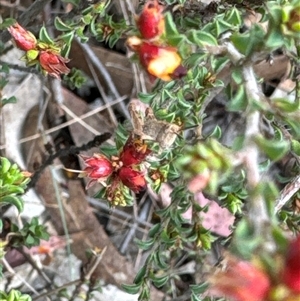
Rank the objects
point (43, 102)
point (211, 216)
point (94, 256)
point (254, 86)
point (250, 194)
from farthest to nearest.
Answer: point (43, 102) → point (211, 216) → point (94, 256) → point (254, 86) → point (250, 194)

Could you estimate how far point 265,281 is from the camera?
1.78 ft

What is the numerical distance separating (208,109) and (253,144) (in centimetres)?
123

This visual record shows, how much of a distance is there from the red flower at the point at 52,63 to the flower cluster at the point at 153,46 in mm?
324

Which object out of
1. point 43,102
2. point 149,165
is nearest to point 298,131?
point 149,165

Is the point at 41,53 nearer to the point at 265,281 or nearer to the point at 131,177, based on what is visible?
the point at 131,177

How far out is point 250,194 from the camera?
63 cm

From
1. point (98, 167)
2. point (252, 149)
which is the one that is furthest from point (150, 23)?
point (98, 167)

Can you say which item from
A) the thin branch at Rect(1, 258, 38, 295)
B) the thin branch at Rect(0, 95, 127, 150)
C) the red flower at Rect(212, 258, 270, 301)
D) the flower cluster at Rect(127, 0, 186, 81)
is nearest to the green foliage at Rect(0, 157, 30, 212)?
the flower cluster at Rect(127, 0, 186, 81)

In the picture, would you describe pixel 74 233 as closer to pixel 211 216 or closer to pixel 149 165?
pixel 211 216

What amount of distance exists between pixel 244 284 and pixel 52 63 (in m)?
0.60

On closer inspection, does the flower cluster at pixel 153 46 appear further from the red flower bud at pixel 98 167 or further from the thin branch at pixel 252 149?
the red flower bud at pixel 98 167

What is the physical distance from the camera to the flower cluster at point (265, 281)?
529 mm

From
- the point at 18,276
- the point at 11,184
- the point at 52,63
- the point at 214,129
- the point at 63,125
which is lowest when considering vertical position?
the point at 18,276

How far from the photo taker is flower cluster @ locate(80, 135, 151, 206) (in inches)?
36.1
